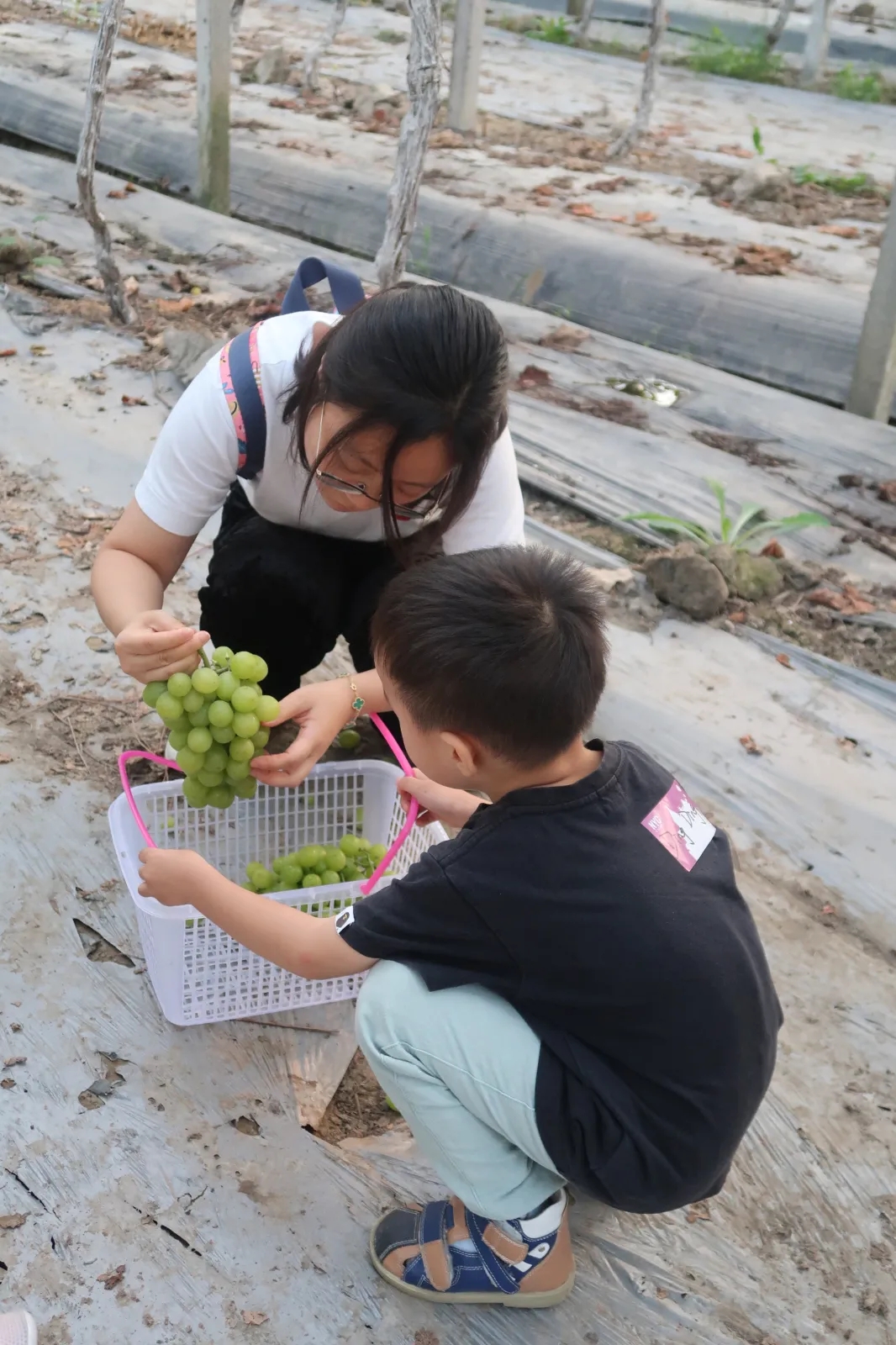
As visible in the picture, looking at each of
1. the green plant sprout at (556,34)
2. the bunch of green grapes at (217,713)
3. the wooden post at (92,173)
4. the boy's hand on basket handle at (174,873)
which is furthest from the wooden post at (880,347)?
the green plant sprout at (556,34)

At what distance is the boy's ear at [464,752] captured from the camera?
54.9 inches

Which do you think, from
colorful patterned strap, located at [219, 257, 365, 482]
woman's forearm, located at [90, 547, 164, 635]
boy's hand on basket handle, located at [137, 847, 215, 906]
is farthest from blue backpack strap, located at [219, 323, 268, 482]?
boy's hand on basket handle, located at [137, 847, 215, 906]

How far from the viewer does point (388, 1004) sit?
1460mm

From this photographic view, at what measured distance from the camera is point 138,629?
176 cm

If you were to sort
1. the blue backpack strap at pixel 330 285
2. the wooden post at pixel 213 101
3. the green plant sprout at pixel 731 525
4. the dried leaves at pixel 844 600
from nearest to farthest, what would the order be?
the blue backpack strap at pixel 330 285 < the dried leaves at pixel 844 600 < the green plant sprout at pixel 731 525 < the wooden post at pixel 213 101

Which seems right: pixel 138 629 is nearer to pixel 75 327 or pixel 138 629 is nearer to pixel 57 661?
pixel 57 661

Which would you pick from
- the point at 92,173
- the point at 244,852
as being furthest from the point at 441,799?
the point at 92,173

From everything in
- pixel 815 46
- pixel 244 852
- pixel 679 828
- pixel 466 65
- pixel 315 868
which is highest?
pixel 815 46

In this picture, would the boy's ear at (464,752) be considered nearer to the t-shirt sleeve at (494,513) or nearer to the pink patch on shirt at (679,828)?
the pink patch on shirt at (679,828)

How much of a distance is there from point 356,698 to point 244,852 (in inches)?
18.1

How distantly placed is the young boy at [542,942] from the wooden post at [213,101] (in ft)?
18.2

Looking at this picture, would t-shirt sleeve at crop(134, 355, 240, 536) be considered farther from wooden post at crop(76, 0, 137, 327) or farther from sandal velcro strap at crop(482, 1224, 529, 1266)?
wooden post at crop(76, 0, 137, 327)

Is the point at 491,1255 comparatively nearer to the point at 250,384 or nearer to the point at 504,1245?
the point at 504,1245

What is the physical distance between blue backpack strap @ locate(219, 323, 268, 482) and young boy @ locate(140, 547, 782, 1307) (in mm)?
673
